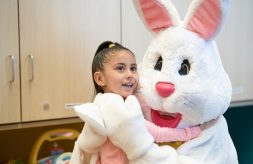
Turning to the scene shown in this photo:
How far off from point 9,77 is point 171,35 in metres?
0.59

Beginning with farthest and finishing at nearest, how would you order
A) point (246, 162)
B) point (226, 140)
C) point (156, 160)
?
1. point (246, 162)
2. point (226, 140)
3. point (156, 160)

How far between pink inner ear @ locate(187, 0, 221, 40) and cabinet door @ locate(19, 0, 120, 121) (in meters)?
0.46

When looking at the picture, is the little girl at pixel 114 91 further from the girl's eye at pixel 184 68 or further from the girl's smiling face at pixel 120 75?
the girl's eye at pixel 184 68

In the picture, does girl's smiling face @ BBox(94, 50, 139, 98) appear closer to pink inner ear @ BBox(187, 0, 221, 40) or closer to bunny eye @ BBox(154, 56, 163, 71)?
bunny eye @ BBox(154, 56, 163, 71)

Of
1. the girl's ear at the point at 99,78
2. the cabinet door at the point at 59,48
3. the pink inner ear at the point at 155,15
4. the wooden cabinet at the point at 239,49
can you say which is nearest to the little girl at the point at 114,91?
the girl's ear at the point at 99,78

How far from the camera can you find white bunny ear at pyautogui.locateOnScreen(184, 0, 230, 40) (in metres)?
0.79

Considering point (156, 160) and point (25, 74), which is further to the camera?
point (25, 74)

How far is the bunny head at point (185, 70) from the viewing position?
792 mm

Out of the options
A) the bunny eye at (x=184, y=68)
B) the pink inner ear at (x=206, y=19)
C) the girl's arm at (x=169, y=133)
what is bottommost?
the girl's arm at (x=169, y=133)

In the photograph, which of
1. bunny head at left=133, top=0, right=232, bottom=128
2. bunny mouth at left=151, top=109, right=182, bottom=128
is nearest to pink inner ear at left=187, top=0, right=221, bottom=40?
bunny head at left=133, top=0, right=232, bottom=128

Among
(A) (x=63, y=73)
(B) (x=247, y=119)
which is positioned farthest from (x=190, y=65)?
(B) (x=247, y=119)

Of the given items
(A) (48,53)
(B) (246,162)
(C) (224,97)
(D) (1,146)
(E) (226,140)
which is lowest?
(B) (246,162)

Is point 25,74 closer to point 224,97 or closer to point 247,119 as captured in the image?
point 224,97

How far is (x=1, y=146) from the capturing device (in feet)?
4.75
